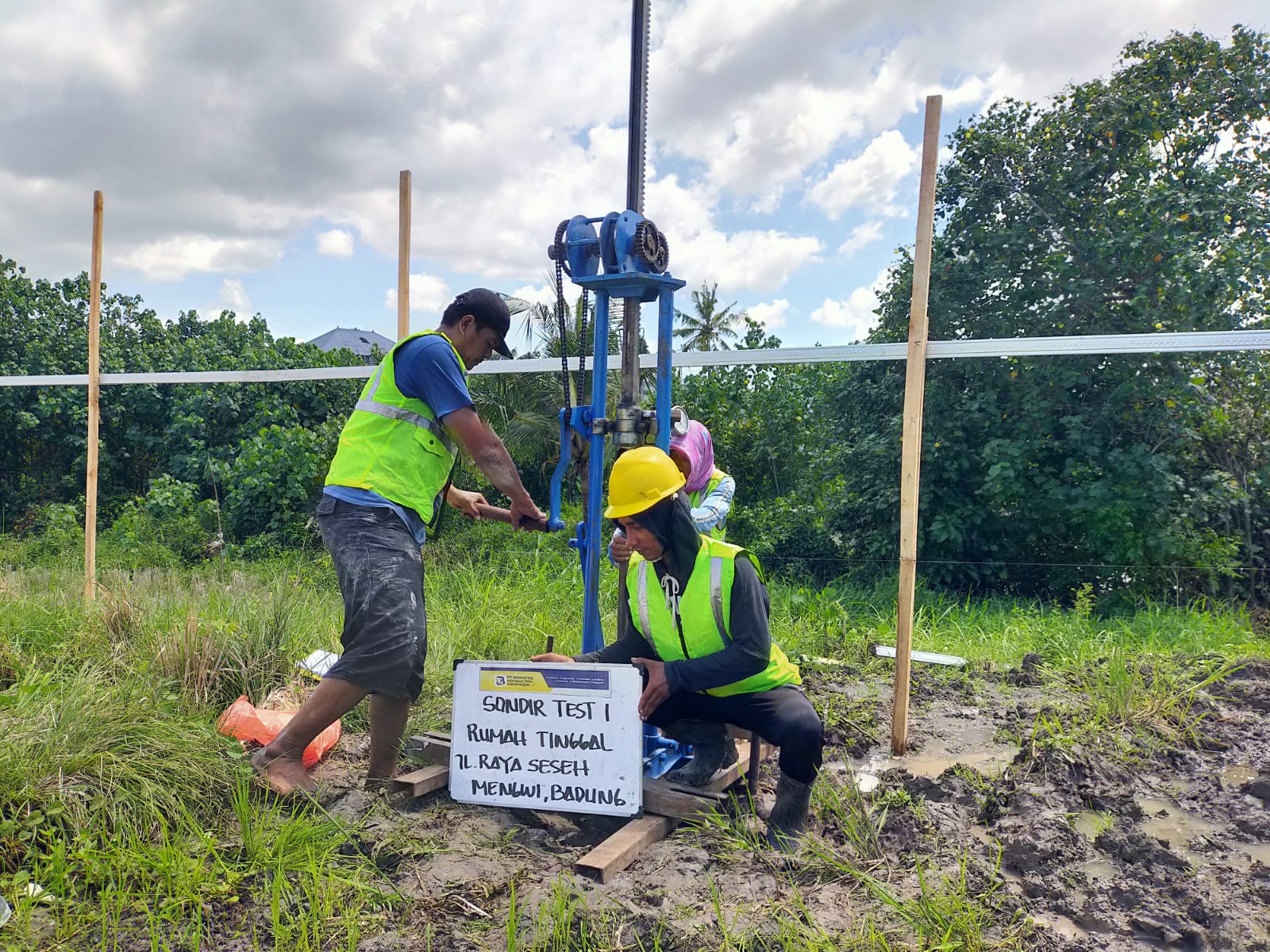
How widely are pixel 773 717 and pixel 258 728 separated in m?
2.20

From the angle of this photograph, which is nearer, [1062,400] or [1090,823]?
[1090,823]

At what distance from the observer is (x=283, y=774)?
318 centimetres

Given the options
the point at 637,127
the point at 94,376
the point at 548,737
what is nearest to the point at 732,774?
the point at 548,737

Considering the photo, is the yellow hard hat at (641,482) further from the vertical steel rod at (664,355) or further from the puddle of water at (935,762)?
the puddle of water at (935,762)

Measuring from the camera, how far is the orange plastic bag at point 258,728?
3668mm

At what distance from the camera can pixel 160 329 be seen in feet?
65.5

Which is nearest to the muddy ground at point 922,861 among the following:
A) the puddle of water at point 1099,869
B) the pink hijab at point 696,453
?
the puddle of water at point 1099,869

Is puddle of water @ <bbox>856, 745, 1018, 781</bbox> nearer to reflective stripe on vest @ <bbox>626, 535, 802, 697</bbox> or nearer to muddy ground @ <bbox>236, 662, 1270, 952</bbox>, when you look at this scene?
muddy ground @ <bbox>236, 662, 1270, 952</bbox>

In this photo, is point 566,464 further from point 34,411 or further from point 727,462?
point 34,411

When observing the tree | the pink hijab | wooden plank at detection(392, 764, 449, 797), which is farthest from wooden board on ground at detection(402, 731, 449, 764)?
the tree

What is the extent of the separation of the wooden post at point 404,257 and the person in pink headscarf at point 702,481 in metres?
1.78

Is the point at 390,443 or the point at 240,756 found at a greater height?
the point at 390,443

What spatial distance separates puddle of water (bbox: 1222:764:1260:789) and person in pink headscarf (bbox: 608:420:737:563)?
2326mm

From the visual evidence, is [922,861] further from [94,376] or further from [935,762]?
[94,376]
